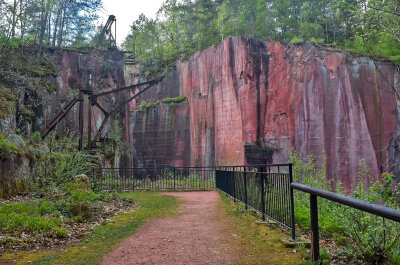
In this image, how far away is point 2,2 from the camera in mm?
17406

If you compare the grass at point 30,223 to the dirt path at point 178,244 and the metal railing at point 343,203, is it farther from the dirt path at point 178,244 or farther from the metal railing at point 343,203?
the metal railing at point 343,203

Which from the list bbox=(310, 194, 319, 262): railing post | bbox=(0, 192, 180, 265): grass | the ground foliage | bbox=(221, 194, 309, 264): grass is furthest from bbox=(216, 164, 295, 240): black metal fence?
bbox=(0, 192, 180, 265): grass

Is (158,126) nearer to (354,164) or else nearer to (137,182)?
(137,182)

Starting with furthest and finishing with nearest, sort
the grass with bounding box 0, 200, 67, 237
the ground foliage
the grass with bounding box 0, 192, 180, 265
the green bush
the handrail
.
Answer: the green bush, the grass with bounding box 0, 200, 67, 237, the grass with bounding box 0, 192, 180, 265, the ground foliage, the handrail

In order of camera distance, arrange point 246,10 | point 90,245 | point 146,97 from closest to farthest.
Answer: point 90,245 < point 146,97 < point 246,10

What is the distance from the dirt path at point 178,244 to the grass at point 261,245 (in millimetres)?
198

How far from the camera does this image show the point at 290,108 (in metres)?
25.9

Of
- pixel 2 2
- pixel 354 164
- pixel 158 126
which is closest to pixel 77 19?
pixel 158 126

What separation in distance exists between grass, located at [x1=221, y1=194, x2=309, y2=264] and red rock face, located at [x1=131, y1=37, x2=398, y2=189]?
18350mm

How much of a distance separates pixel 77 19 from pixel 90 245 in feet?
127

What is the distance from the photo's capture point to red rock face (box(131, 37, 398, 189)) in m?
25.5

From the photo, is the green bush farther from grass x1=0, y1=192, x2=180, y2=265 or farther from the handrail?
the handrail

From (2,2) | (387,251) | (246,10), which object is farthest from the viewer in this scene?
(246,10)

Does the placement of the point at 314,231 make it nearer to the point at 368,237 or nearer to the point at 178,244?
the point at 368,237
